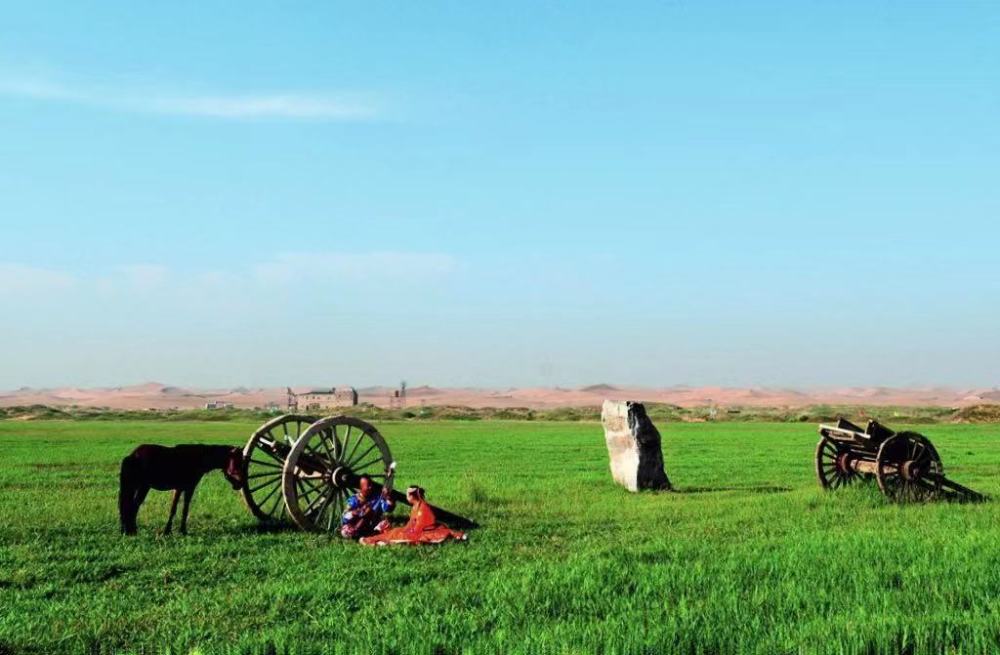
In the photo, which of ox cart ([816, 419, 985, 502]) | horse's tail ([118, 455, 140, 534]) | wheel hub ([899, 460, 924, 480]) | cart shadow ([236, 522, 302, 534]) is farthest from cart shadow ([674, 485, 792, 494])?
horse's tail ([118, 455, 140, 534])

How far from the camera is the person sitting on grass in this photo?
13.4 metres

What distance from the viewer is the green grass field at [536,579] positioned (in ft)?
26.1

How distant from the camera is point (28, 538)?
13.5m

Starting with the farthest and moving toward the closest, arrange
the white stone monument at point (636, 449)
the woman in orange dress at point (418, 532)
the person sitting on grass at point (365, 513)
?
the white stone monument at point (636, 449), the person sitting on grass at point (365, 513), the woman in orange dress at point (418, 532)

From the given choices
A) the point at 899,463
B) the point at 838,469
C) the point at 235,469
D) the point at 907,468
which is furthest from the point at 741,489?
the point at 235,469

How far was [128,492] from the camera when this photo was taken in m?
13.3

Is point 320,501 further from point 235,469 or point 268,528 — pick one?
point 235,469

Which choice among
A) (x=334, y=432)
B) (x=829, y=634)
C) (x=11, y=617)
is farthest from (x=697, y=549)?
(x=11, y=617)

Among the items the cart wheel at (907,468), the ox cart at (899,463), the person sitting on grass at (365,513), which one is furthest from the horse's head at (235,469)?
the cart wheel at (907,468)

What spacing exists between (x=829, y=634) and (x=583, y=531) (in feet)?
22.4

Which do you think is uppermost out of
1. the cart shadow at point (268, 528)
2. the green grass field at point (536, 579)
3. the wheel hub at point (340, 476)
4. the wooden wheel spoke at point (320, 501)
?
the wheel hub at point (340, 476)

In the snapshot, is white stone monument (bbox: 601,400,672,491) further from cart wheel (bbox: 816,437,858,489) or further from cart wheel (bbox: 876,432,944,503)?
cart wheel (bbox: 876,432,944,503)

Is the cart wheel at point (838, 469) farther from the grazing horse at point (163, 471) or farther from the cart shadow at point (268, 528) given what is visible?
the grazing horse at point (163, 471)

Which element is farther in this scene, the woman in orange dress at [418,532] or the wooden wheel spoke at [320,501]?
the wooden wheel spoke at [320,501]
